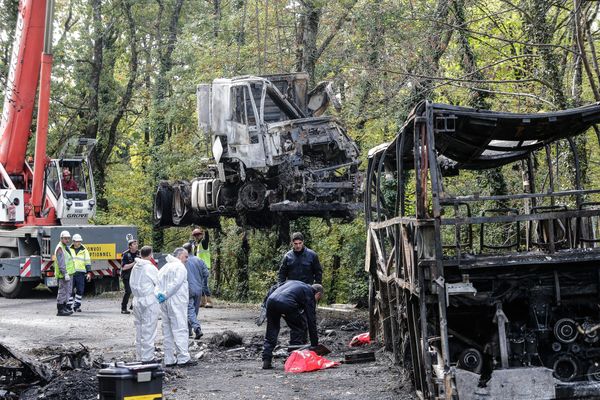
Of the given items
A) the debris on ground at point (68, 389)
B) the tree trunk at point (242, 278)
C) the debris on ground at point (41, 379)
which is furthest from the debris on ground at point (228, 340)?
the tree trunk at point (242, 278)

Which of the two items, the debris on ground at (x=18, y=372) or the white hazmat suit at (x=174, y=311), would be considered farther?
the white hazmat suit at (x=174, y=311)

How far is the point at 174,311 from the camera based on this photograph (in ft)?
41.0

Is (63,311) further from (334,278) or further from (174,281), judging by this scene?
(334,278)

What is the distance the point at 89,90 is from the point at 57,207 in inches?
386

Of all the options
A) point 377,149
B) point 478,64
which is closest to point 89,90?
point 478,64

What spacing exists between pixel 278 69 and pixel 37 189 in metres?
7.30

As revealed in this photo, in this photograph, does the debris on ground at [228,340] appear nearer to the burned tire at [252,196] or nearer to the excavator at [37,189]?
the burned tire at [252,196]

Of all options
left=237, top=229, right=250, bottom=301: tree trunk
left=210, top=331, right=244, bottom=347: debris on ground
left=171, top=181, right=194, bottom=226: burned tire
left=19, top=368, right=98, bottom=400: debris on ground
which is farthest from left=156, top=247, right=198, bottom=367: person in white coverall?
left=237, top=229, right=250, bottom=301: tree trunk

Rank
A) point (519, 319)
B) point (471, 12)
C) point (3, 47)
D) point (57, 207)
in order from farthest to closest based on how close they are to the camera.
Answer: point (3, 47) → point (57, 207) → point (471, 12) → point (519, 319)

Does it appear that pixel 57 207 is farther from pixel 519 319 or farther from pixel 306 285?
pixel 519 319

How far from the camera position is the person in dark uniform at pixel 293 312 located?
1201 centimetres

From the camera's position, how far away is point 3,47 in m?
31.3

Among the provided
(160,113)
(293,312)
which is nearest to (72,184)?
(160,113)

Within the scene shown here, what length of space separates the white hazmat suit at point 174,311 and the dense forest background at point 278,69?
519 cm
